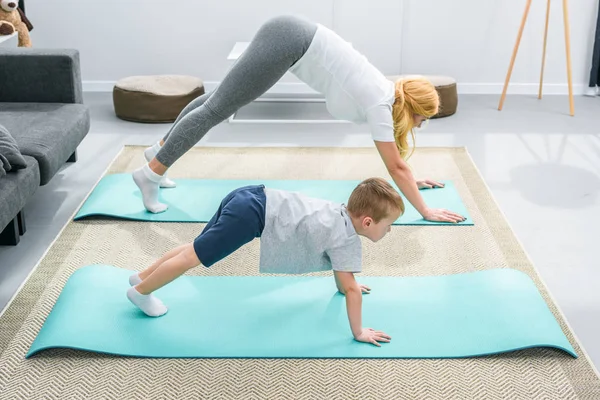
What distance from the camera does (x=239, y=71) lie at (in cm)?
283

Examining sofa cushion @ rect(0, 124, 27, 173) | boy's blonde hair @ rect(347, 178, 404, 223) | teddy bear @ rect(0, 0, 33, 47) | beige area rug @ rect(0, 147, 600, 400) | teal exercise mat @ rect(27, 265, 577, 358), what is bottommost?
beige area rug @ rect(0, 147, 600, 400)

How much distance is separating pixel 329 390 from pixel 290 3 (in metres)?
3.48

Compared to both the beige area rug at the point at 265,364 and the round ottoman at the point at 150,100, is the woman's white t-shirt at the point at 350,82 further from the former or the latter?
the round ottoman at the point at 150,100

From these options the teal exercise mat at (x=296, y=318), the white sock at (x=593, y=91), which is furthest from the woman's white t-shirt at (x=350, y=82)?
the white sock at (x=593, y=91)

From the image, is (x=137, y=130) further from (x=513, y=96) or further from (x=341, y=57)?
(x=513, y=96)

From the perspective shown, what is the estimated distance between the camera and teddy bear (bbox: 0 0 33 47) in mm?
4340

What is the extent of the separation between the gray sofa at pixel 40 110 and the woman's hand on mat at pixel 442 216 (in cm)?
152

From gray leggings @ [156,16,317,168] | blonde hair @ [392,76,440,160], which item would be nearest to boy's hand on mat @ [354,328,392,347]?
blonde hair @ [392,76,440,160]

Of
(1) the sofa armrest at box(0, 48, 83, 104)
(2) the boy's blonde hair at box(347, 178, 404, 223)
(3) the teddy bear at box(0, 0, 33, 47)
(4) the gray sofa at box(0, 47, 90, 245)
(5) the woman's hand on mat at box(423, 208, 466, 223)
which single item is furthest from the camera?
(3) the teddy bear at box(0, 0, 33, 47)

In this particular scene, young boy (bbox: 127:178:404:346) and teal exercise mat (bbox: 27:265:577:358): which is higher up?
young boy (bbox: 127:178:404:346)

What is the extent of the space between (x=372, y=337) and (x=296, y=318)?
0.25m

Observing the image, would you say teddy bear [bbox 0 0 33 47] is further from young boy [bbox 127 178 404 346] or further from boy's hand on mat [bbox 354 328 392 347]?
boy's hand on mat [bbox 354 328 392 347]

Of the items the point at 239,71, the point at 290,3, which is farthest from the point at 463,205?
the point at 290,3

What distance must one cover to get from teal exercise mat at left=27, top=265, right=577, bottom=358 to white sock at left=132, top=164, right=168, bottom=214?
0.56 m
